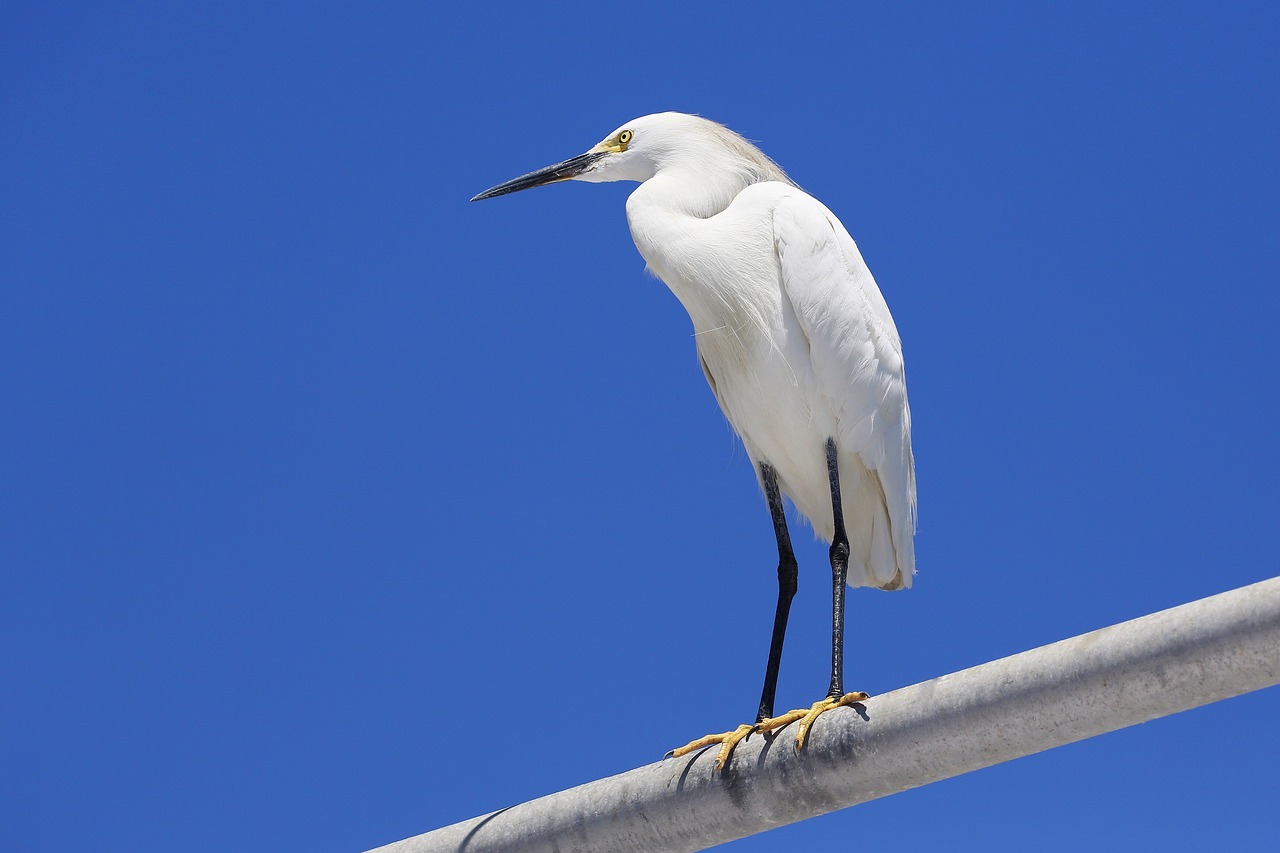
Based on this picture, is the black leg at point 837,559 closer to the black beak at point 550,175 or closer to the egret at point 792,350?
the egret at point 792,350

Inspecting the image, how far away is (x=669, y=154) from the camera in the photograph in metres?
4.70

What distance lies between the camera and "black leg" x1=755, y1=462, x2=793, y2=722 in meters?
4.04

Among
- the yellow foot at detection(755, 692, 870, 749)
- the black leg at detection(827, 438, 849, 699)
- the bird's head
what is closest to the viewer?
the yellow foot at detection(755, 692, 870, 749)

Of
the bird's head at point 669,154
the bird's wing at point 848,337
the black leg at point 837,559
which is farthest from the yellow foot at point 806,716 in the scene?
the bird's head at point 669,154

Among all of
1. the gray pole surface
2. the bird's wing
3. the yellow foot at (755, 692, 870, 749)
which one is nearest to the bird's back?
the bird's wing

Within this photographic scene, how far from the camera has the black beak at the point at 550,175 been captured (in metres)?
5.00

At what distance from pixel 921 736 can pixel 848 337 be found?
1820 millimetres

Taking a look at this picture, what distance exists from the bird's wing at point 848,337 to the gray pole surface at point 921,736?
141cm

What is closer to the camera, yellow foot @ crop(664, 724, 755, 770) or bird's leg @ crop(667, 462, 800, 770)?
yellow foot @ crop(664, 724, 755, 770)

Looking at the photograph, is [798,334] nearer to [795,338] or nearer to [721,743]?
[795,338]

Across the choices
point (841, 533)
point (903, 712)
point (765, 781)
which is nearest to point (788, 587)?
point (841, 533)

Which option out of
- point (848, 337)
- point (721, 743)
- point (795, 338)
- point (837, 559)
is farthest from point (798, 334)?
point (721, 743)

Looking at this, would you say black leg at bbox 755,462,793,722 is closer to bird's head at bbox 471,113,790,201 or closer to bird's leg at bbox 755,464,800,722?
bird's leg at bbox 755,464,800,722

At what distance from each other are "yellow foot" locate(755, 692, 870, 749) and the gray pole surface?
35 mm
